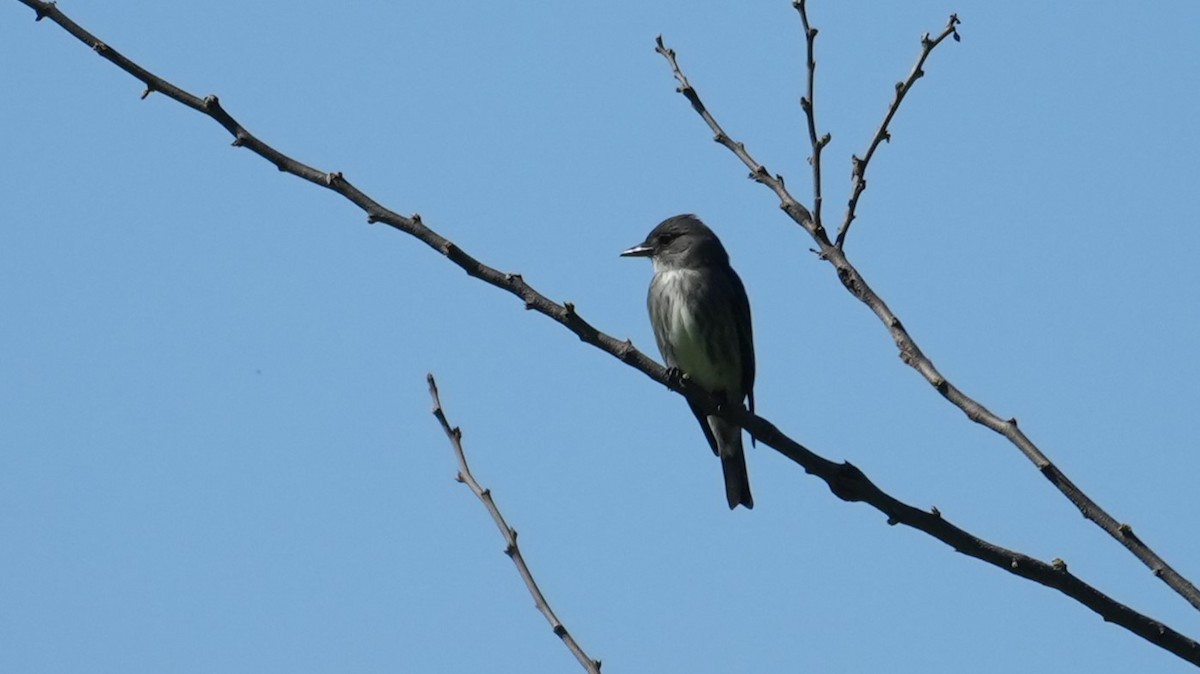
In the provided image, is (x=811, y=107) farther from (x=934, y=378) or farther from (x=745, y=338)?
(x=745, y=338)

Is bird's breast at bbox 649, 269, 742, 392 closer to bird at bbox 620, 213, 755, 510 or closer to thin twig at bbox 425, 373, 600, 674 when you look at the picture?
bird at bbox 620, 213, 755, 510

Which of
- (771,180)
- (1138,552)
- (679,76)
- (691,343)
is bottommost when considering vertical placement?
(1138,552)

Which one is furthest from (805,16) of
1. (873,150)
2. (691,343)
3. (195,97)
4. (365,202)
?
(691,343)

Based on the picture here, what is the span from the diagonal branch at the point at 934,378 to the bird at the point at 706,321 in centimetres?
421

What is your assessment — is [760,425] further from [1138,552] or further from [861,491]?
[1138,552]

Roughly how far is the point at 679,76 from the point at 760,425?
1195 millimetres

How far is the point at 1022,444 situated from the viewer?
308 centimetres

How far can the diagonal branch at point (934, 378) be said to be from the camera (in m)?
2.94

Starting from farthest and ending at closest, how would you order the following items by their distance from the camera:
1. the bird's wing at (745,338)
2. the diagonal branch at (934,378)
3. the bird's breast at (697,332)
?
the bird's wing at (745,338) < the bird's breast at (697,332) < the diagonal branch at (934,378)

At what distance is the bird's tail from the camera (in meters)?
8.90

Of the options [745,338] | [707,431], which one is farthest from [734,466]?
[745,338]

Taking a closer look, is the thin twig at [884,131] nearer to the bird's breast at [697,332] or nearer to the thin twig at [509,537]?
the thin twig at [509,537]

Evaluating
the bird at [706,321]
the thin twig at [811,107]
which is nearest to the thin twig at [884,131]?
the thin twig at [811,107]

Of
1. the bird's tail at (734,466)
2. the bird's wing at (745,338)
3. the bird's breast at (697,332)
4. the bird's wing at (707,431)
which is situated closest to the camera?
the bird's breast at (697,332)
